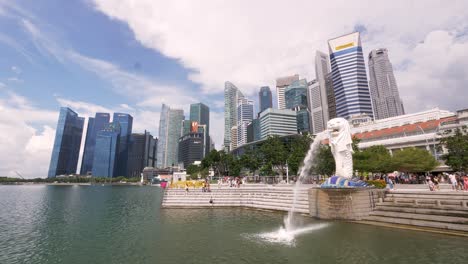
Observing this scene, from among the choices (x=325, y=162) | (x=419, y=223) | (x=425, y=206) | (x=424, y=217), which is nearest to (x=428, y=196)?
(x=425, y=206)

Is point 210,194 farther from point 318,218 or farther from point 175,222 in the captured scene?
point 318,218

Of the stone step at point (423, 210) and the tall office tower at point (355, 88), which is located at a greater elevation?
the tall office tower at point (355, 88)

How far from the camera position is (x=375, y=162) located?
1993 inches

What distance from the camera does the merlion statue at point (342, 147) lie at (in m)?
26.3

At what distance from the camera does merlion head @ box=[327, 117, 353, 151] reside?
26656 mm

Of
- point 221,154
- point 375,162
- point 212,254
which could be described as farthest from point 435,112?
point 212,254

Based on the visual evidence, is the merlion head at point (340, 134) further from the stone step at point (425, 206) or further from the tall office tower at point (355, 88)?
the tall office tower at point (355, 88)

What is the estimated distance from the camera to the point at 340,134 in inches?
1070

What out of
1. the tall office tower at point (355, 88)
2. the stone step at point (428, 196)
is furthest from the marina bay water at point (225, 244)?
the tall office tower at point (355, 88)

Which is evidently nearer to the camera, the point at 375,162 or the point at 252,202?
the point at 252,202

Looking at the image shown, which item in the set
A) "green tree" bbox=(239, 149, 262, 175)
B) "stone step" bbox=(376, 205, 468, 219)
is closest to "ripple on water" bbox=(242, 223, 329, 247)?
"stone step" bbox=(376, 205, 468, 219)

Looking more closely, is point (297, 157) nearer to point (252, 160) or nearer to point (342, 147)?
point (252, 160)

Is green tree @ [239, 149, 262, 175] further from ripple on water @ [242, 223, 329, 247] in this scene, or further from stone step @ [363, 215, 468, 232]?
ripple on water @ [242, 223, 329, 247]

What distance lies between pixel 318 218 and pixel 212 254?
1447 centimetres
